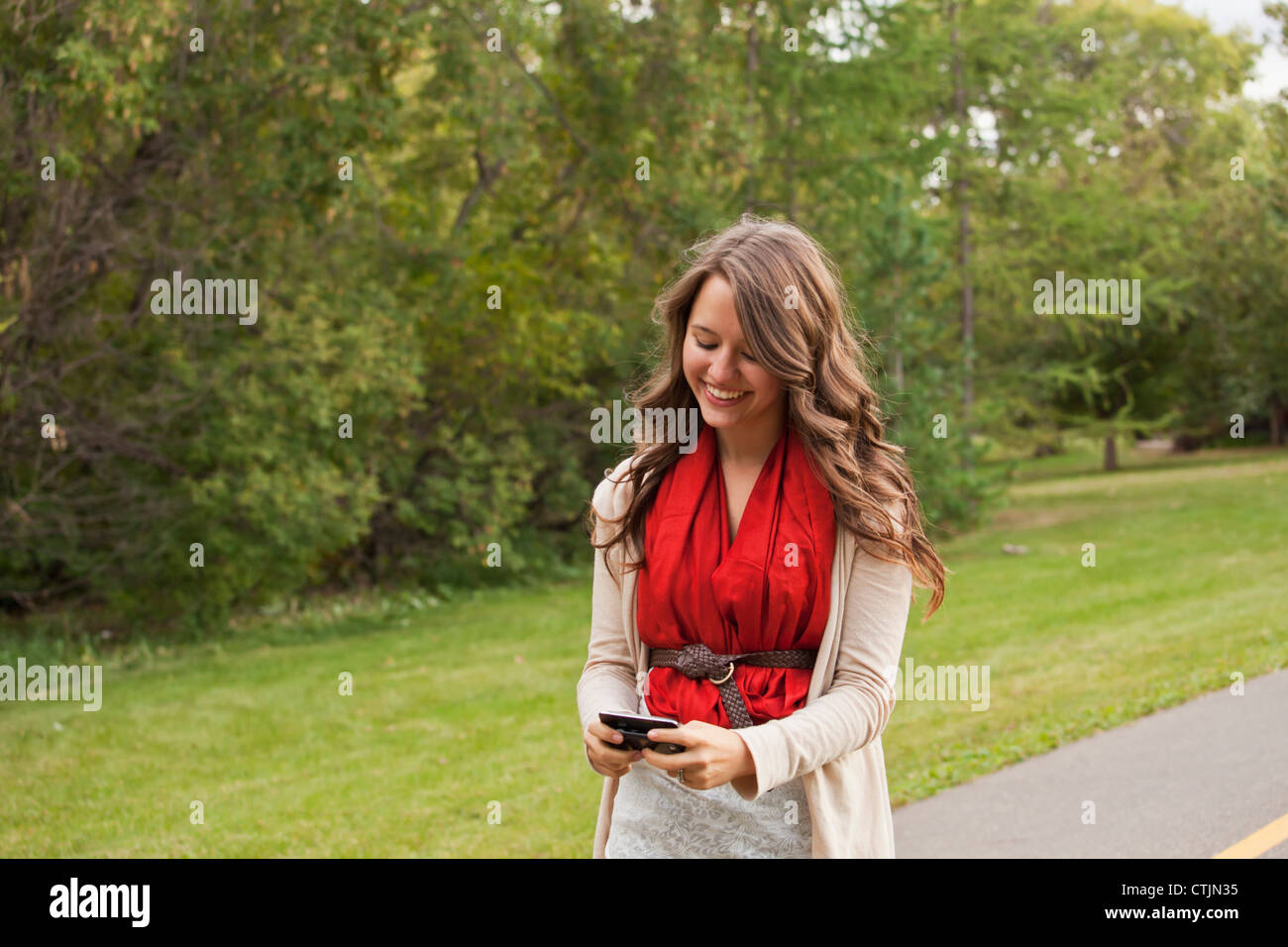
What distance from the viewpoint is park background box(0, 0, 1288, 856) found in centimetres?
910

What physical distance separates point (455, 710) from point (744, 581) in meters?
8.86

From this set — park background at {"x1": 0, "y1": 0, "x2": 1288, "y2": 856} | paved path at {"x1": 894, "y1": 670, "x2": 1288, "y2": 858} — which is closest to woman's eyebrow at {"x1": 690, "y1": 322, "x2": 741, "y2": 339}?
paved path at {"x1": 894, "y1": 670, "x2": 1288, "y2": 858}

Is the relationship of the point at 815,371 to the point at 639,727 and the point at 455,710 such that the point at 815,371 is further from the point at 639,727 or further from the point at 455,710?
the point at 455,710

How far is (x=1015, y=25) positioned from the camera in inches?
1065

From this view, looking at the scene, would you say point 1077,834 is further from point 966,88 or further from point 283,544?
point 966,88

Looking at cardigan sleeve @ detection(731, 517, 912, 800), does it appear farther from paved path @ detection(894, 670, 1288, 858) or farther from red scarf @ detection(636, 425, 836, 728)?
paved path @ detection(894, 670, 1288, 858)

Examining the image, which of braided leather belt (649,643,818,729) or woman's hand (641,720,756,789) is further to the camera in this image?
braided leather belt (649,643,818,729)

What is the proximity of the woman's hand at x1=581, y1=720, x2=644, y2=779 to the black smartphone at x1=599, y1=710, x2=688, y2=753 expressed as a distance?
0.02 meters

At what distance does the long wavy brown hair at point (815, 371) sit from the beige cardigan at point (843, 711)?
6 cm

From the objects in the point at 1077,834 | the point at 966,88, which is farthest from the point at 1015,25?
the point at 1077,834

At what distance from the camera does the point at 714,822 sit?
2.42 m

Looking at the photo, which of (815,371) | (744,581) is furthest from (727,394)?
(744,581)

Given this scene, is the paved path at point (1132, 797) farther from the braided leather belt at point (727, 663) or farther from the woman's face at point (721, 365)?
the woman's face at point (721, 365)

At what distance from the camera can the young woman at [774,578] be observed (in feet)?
7.66
